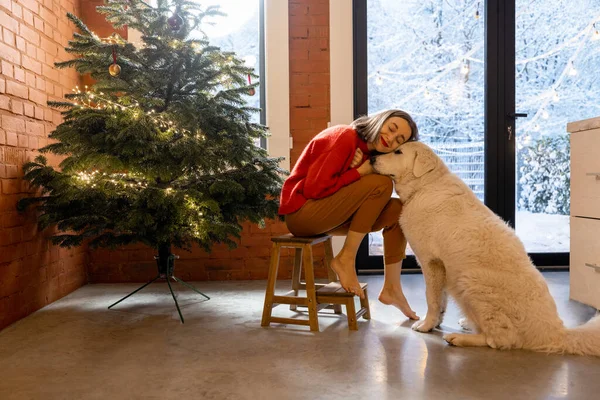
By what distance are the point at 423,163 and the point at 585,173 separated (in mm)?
1005

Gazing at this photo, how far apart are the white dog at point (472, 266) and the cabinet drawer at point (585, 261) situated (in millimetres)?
672

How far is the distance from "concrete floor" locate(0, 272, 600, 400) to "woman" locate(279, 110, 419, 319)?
36 cm

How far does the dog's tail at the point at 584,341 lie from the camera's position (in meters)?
2.20

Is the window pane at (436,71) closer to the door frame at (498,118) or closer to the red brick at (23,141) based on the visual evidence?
the door frame at (498,118)

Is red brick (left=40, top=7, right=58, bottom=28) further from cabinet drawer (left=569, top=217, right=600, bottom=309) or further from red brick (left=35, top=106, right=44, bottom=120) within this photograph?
cabinet drawer (left=569, top=217, right=600, bottom=309)

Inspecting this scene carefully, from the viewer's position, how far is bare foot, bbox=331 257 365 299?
268cm

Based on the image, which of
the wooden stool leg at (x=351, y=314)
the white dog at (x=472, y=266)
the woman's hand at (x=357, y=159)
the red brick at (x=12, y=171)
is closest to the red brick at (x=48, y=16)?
the red brick at (x=12, y=171)

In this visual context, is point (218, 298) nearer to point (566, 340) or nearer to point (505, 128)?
point (566, 340)

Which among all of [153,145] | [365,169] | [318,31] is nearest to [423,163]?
[365,169]

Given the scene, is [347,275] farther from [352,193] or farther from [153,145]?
[153,145]

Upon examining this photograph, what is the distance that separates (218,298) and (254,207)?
68cm

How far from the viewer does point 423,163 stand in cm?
262

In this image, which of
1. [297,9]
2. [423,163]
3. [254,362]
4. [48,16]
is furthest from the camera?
[297,9]

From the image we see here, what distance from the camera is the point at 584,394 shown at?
182 cm
